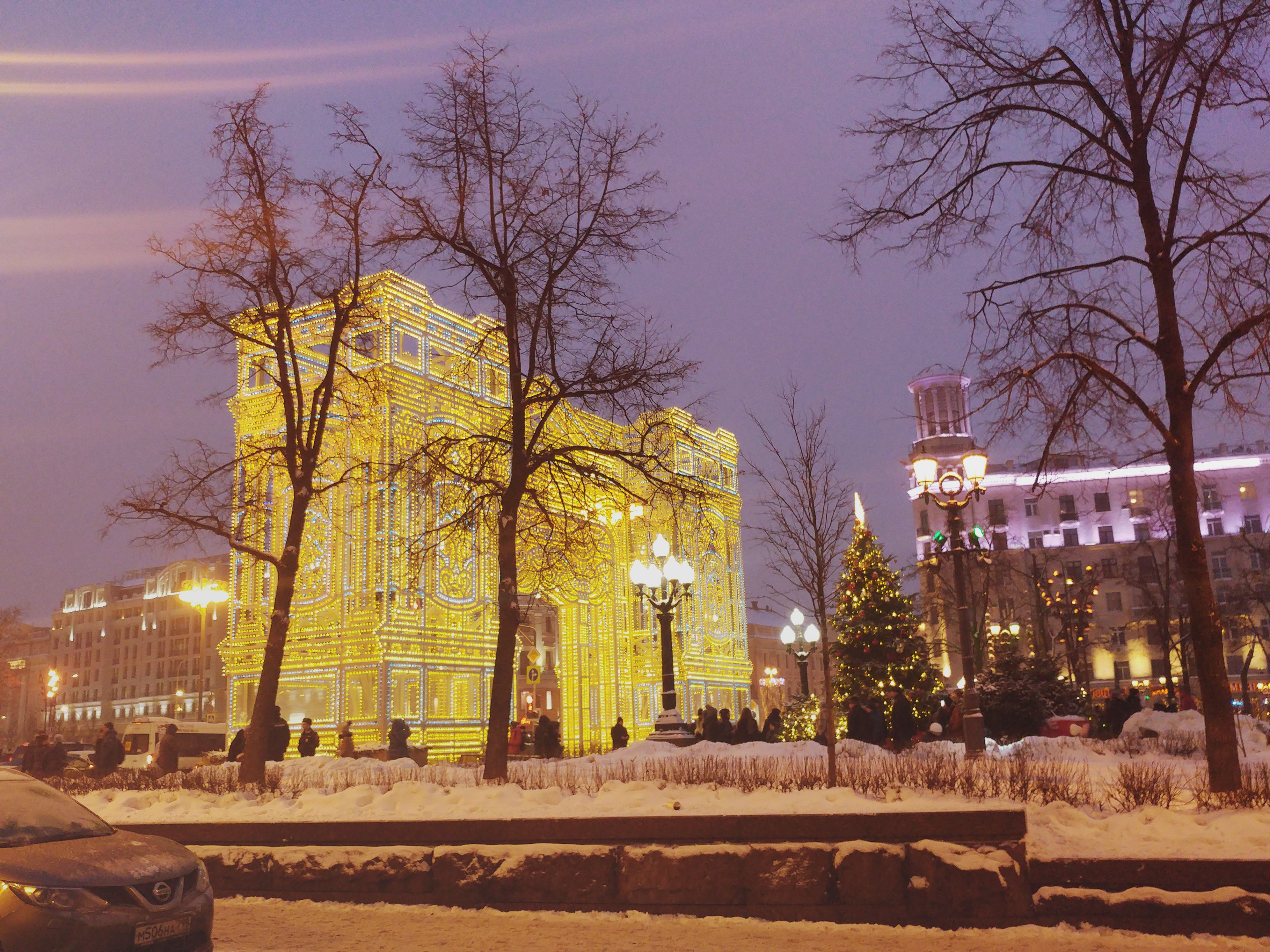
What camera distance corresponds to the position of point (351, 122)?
676 inches

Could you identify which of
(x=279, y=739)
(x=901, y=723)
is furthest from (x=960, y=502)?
(x=279, y=739)

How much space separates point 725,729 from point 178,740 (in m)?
25.0

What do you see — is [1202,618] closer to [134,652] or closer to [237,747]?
[237,747]

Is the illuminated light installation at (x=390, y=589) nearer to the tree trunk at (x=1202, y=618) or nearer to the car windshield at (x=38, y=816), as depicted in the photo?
the tree trunk at (x=1202, y=618)

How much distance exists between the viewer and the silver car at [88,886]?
6.21m

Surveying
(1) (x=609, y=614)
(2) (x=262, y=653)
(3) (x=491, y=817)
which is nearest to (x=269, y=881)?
(3) (x=491, y=817)

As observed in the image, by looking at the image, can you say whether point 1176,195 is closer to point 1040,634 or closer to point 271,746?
point 271,746

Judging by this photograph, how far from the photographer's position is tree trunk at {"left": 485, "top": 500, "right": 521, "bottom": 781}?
14.2 m

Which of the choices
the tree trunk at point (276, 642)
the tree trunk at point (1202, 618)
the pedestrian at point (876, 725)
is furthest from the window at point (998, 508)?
the tree trunk at point (1202, 618)

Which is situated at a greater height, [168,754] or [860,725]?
[860,725]

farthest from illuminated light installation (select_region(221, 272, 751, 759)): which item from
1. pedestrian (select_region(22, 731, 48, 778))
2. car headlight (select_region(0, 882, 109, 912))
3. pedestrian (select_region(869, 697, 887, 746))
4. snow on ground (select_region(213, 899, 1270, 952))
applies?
car headlight (select_region(0, 882, 109, 912))

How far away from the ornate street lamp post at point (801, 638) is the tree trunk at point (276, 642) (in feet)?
47.9

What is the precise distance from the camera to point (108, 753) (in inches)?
1073

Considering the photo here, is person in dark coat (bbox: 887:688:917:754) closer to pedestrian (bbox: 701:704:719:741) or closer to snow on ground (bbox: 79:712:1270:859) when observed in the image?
snow on ground (bbox: 79:712:1270:859)
